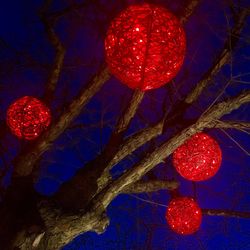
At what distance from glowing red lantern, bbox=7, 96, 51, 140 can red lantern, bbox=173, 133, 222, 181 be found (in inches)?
56.0

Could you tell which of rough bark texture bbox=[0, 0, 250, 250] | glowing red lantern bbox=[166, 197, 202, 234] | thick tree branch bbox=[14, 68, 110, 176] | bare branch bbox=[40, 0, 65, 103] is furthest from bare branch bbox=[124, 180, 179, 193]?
bare branch bbox=[40, 0, 65, 103]

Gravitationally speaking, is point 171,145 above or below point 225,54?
below

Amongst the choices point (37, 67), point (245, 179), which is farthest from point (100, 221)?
point (245, 179)

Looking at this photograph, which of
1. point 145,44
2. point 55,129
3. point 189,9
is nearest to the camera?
point 145,44

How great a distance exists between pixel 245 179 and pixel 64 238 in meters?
4.88

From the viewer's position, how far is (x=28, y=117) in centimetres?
404

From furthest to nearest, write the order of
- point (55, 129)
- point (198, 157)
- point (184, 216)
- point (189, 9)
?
point (184, 216), point (55, 129), point (189, 9), point (198, 157)

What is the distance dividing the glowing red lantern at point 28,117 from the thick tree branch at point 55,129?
13cm

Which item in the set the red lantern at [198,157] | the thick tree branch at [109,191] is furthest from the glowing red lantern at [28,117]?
the red lantern at [198,157]

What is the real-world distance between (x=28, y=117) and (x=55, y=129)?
37 cm

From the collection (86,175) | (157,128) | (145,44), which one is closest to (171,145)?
(157,128)

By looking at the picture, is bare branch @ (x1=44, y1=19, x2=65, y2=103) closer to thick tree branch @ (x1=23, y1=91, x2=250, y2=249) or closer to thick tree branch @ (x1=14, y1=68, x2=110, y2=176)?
thick tree branch @ (x1=14, y1=68, x2=110, y2=176)

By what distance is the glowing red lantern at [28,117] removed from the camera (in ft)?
13.2

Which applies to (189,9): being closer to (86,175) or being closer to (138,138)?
(138,138)
